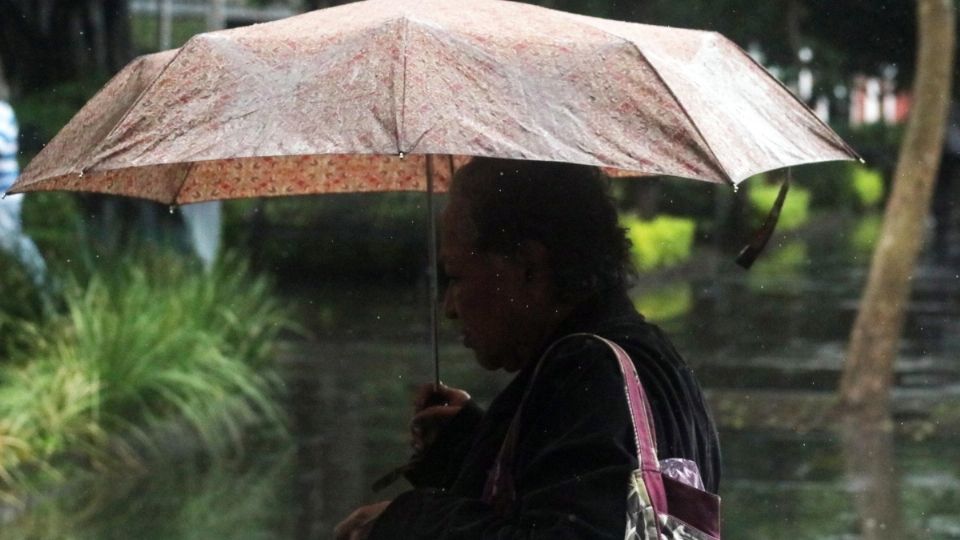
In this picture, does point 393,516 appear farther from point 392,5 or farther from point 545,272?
point 392,5

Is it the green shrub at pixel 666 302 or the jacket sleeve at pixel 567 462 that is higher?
the jacket sleeve at pixel 567 462

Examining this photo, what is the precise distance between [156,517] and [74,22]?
792 centimetres

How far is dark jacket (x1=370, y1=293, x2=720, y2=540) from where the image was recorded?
8.45 ft

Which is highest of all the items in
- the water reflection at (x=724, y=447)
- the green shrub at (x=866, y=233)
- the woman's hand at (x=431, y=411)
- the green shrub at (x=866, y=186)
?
the woman's hand at (x=431, y=411)

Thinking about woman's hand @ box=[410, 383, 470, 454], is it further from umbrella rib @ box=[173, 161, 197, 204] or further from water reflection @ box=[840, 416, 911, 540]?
water reflection @ box=[840, 416, 911, 540]

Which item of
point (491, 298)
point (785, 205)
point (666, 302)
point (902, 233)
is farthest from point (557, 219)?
point (785, 205)

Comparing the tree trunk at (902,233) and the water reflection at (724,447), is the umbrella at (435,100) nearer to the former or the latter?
the water reflection at (724,447)

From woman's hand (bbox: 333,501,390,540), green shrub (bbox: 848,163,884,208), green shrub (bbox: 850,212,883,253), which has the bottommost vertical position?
green shrub (bbox: 848,163,884,208)

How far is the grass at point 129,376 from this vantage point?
8.88m

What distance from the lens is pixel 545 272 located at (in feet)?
9.41

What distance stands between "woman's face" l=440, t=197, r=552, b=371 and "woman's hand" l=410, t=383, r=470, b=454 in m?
0.24

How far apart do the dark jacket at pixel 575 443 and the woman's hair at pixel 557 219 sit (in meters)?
0.05

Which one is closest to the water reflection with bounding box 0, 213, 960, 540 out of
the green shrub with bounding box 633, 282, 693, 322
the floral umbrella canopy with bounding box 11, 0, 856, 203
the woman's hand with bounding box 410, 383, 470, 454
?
the green shrub with bounding box 633, 282, 693, 322

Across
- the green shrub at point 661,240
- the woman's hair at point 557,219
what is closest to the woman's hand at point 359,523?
the woman's hair at point 557,219
